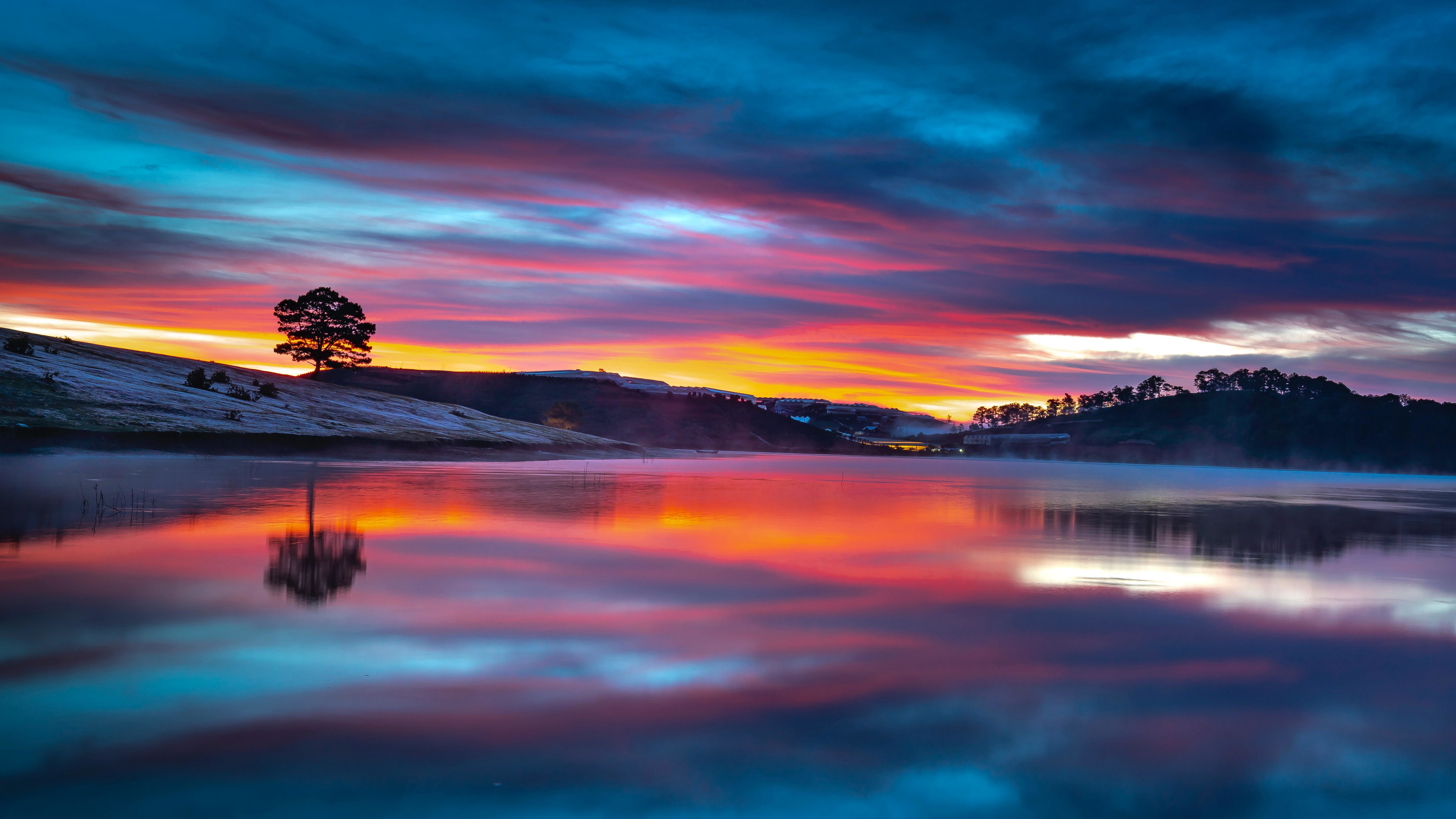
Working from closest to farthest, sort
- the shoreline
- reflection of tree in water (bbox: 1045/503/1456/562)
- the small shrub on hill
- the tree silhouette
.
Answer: reflection of tree in water (bbox: 1045/503/1456/562)
the shoreline
the small shrub on hill
the tree silhouette

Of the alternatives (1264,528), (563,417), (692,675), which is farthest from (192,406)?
(563,417)

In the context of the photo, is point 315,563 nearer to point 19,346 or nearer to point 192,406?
point 192,406

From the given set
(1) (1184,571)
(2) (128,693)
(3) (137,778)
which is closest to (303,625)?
(2) (128,693)

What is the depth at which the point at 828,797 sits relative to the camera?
6418 mm

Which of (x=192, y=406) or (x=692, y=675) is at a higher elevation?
(x=192, y=406)

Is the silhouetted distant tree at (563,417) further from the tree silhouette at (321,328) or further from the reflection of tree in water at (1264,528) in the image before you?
the reflection of tree in water at (1264,528)

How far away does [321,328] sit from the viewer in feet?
349

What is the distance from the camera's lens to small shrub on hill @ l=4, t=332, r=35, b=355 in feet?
176

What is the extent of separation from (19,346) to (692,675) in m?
63.3

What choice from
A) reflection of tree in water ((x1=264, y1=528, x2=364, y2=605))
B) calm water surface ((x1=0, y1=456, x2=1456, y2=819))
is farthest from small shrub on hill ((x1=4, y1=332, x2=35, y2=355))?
reflection of tree in water ((x1=264, y1=528, x2=364, y2=605))

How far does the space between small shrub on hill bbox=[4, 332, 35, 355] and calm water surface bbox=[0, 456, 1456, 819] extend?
1625 inches

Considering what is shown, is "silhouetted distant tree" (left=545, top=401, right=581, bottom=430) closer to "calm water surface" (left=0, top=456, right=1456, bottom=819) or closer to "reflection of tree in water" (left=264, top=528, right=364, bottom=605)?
"calm water surface" (left=0, top=456, right=1456, bottom=819)

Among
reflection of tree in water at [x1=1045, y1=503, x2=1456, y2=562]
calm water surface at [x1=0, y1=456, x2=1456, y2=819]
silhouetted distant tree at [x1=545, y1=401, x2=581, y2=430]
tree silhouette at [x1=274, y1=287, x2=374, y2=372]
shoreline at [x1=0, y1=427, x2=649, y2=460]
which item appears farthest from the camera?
silhouetted distant tree at [x1=545, y1=401, x2=581, y2=430]

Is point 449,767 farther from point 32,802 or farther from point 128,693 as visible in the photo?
point 128,693
